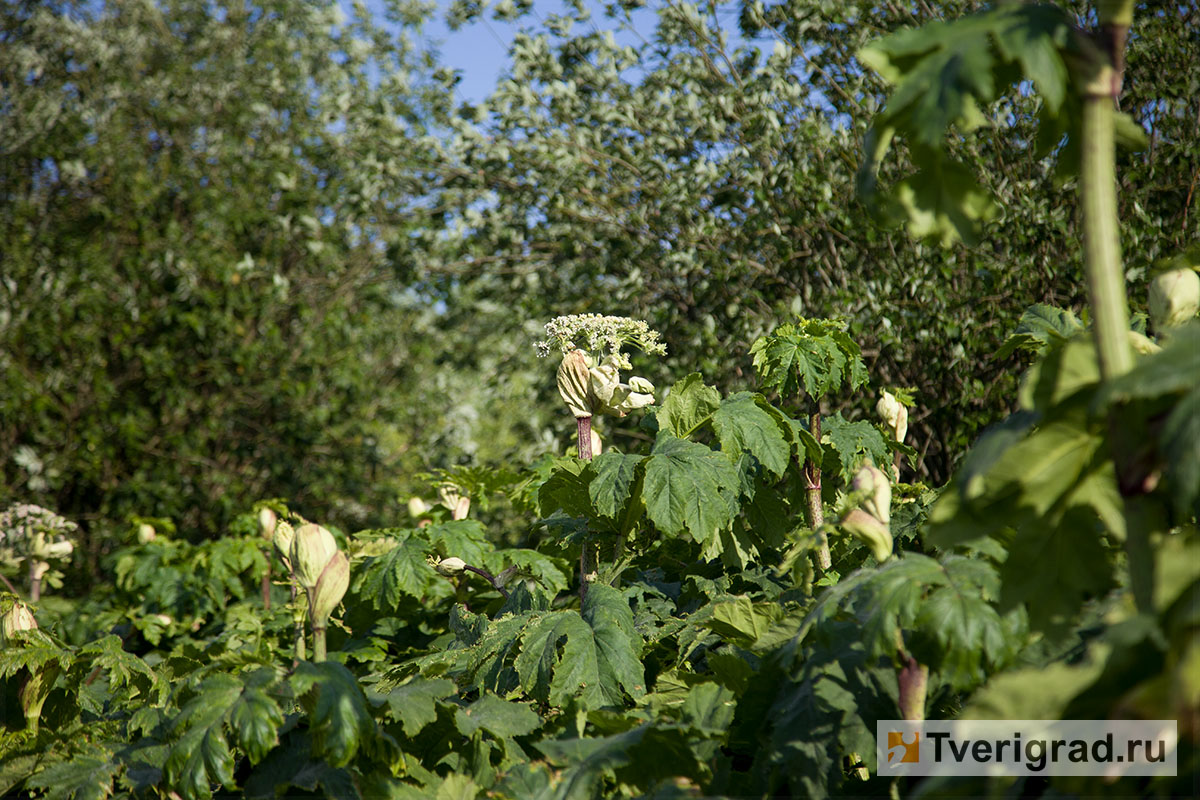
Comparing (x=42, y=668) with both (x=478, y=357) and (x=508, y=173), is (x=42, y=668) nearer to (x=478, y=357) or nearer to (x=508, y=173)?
(x=508, y=173)

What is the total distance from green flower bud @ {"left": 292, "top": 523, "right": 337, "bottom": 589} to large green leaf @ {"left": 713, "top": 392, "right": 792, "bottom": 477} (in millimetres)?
942

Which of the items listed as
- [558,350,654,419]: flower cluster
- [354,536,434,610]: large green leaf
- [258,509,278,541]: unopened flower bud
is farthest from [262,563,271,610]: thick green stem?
[558,350,654,419]: flower cluster

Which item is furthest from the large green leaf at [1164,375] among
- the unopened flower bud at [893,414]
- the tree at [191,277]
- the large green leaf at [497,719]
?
the tree at [191,277]

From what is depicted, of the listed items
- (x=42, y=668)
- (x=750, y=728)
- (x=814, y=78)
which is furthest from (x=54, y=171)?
(x=750, y=728)

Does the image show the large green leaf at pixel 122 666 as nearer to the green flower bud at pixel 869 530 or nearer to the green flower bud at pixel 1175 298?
the green flower bud at pixel 869 530

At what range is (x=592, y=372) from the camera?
92.7 inches

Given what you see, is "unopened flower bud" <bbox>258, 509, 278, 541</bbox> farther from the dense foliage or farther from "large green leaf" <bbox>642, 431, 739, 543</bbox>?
"large green leaf" <bbox>642, 431, 739, 543</bbox>

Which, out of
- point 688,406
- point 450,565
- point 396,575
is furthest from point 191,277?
point 688,406

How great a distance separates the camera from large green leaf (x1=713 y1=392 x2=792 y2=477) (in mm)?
2092

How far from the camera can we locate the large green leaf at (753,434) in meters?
2.09

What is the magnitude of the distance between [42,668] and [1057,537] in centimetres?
217

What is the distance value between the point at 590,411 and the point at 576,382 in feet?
0.33

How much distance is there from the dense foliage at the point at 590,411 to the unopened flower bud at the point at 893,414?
2cm

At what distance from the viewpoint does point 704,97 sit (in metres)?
5.51
